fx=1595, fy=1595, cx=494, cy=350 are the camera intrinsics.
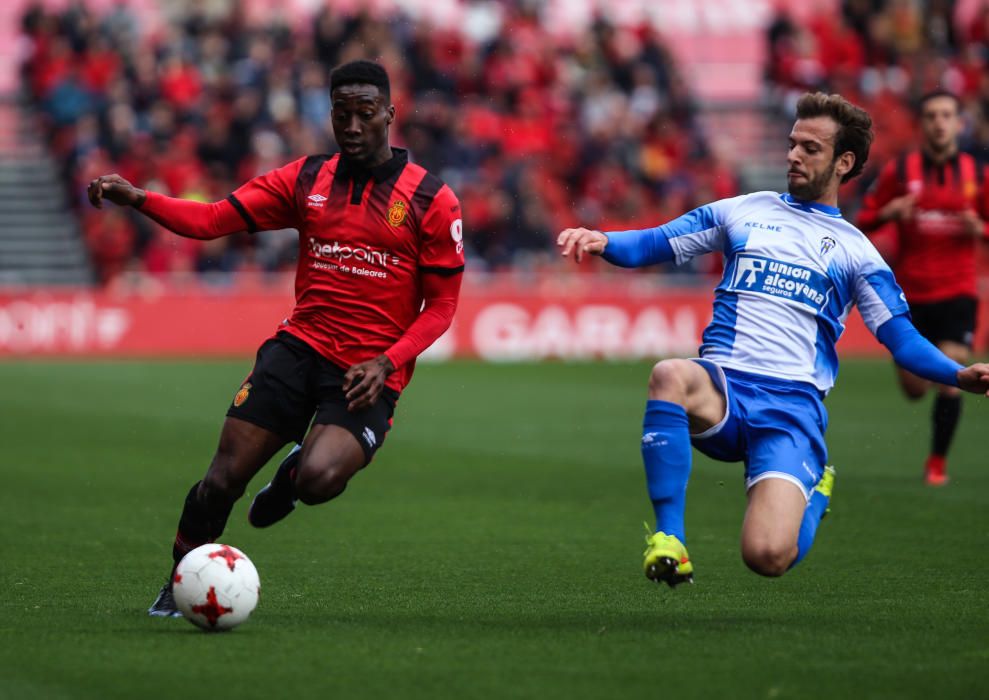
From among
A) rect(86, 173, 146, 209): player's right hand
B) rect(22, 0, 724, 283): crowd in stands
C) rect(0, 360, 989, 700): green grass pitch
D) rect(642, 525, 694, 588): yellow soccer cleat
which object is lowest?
rect(0, 360, 989, 700): green grass pitch

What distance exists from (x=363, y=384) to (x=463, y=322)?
55.8 ft

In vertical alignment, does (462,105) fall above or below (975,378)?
above

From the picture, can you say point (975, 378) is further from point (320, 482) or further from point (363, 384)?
point (320, 482)

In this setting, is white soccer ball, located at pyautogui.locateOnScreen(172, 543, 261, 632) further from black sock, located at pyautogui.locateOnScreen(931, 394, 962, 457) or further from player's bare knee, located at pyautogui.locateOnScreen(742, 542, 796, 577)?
black sock, located at pyautogui.locateOnScreen(931, 394, 962, 457)

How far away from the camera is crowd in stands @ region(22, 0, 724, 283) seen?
23594mm

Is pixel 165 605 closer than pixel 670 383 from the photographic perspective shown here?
No

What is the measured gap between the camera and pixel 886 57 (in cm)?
2862

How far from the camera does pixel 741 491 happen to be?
11.0 metres

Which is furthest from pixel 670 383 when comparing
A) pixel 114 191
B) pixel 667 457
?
pixel 114 191

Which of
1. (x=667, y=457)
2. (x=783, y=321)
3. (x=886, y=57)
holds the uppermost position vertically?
(x=886, y=57)

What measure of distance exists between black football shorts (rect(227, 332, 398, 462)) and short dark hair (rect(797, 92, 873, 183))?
2.18 metres

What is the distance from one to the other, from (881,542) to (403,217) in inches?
138

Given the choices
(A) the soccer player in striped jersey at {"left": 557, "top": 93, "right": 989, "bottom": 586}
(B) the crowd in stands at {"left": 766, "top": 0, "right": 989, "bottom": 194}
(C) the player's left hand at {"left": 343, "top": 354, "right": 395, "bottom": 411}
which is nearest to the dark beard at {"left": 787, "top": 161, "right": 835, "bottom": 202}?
(A) the soccer player in striped jersey at {"left": 557, "top": 93, "right": 989, "bottom": 586}

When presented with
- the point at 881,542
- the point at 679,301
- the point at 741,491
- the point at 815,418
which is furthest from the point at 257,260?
the point at 815,418
